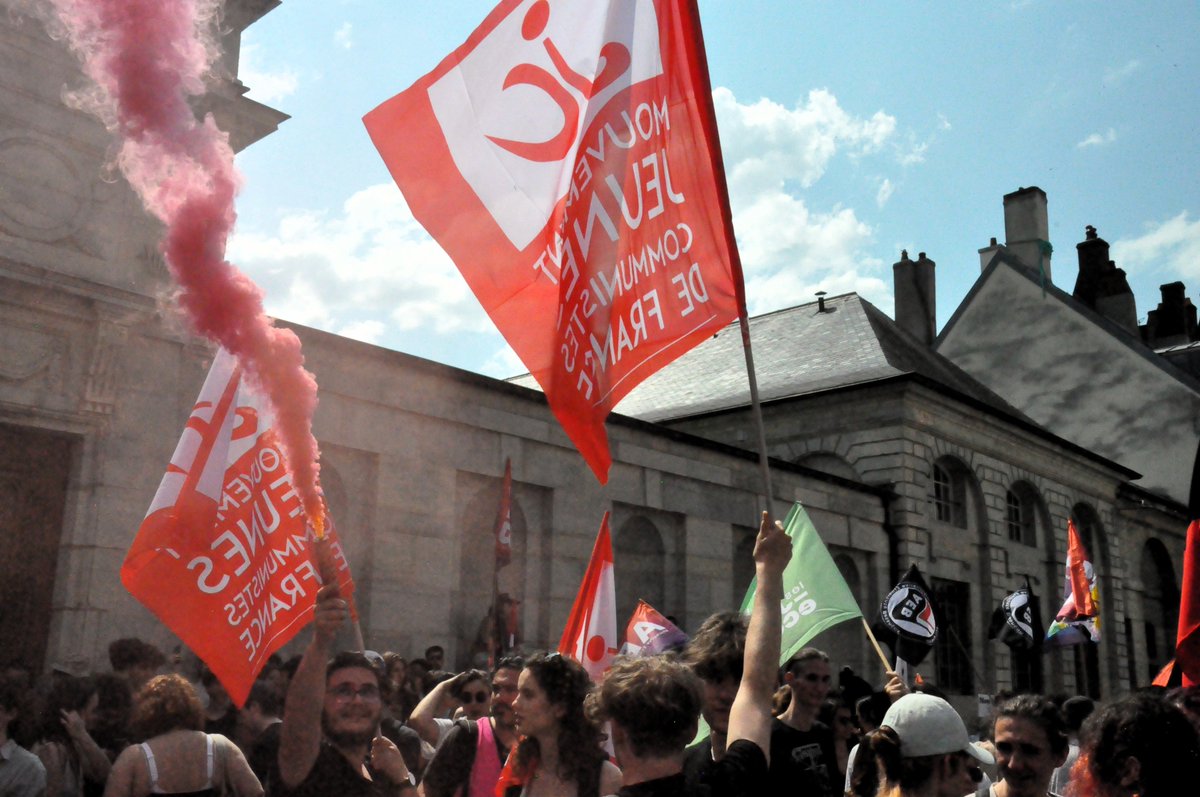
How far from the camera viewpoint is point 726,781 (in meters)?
2.92

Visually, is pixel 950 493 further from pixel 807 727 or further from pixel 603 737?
pixel 603 737

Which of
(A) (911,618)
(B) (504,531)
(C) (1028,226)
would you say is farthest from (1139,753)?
(C) (1028,226)

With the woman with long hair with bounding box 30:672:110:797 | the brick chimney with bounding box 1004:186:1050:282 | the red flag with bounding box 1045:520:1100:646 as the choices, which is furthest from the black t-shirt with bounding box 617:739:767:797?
the brick chimney with bounding box 1004:186:1050:282

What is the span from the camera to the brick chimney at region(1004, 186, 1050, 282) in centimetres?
3691

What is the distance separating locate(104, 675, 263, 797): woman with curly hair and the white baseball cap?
2.56 m

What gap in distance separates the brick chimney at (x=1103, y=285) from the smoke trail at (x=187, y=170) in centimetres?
3862

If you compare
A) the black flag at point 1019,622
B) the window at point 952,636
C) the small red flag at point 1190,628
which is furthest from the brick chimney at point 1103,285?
the small red flag at point 1190,628

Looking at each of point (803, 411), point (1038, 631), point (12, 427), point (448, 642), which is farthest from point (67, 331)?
point (803, 411)

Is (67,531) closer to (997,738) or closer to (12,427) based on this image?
(12,427)

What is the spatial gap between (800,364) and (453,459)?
47.0 feet

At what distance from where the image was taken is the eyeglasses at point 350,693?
12.4 feet

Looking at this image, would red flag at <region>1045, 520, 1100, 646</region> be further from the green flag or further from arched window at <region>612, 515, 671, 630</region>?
the green flag

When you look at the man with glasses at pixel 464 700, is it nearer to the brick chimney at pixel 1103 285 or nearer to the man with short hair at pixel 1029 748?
the man with short hair at pixel 1029 748

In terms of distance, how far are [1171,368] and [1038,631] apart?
62.8 feet
